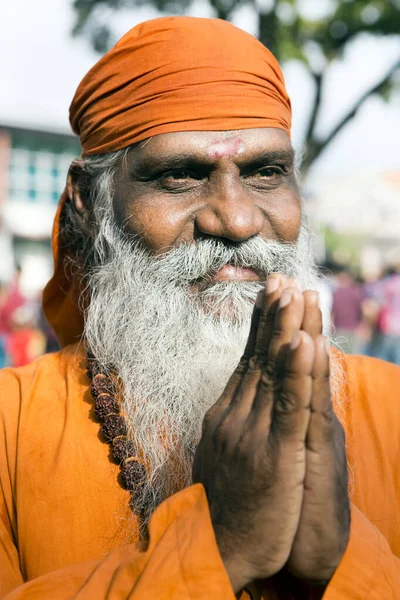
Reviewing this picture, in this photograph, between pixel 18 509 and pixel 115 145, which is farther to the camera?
pixel 115 145

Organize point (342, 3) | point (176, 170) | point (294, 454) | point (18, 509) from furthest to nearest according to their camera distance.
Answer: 1. point (342, 3)
2. point (176, 170)
3. point (18, 509)
4. point (294, 454)

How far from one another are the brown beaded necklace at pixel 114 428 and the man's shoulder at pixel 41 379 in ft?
0.32

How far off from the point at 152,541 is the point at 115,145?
1.43 meters

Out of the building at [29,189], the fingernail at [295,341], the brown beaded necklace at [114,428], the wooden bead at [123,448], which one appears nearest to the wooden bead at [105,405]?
the brown beaded necklace at [114,428]

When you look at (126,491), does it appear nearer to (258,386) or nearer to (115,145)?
(258,386)

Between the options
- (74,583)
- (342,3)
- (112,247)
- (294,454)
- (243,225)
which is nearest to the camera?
(294,454)

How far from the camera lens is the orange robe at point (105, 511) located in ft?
4.88

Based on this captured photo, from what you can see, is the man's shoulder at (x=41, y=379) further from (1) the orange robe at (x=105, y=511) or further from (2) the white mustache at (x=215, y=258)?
(2) the white mustache at (x=215, y=258)

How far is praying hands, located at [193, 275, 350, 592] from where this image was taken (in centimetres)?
143

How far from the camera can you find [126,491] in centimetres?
207

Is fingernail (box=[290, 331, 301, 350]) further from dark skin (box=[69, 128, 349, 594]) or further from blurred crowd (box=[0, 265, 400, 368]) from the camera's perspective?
blurred crowd (box=[0, 265, 400, 368])

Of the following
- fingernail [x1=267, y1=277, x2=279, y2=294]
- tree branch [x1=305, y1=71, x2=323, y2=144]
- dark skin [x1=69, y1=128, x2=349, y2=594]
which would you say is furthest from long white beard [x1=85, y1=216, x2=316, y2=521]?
tree branch [x1=305, y1=71, x2=323, y2=144]

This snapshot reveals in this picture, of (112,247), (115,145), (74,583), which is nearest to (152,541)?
(74,583)

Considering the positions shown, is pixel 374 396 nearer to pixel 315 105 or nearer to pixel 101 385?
pixel 101 385
